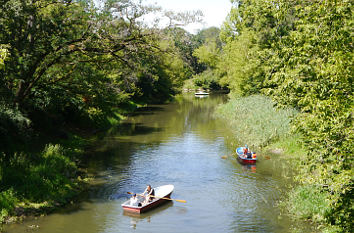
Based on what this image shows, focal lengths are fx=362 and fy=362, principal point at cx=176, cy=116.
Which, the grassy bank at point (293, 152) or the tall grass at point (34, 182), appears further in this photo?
the tall grass at point (34, 182)

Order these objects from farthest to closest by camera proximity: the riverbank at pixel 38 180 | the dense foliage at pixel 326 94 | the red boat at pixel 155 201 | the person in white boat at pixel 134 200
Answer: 1. the person in white boat at pixel 134 200
2. the red boat at pixel 155 201
3. the riverbank at pixel 38 180
4. the dense foliage at pixel 326 94

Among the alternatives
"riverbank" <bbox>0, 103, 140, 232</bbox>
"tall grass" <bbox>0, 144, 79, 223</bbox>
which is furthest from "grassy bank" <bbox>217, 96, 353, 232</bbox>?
"tall grass" <bbox>0, 144, 79, 223</bbox>

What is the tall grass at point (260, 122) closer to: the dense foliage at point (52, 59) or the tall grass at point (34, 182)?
the dense foliage at point (52, 59)

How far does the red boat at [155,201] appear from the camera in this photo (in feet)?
53.7

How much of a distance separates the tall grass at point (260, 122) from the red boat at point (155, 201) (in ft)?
34.5

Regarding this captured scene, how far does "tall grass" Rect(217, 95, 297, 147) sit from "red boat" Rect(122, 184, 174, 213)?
10524mm

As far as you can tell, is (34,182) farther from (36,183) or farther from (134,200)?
(134,200)

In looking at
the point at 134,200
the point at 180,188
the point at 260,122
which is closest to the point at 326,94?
the point at 134,200

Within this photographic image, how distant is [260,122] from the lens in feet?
102

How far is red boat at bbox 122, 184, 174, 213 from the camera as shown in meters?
16.4

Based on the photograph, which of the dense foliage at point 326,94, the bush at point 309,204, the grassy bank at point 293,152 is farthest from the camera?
the bush at point 309,204

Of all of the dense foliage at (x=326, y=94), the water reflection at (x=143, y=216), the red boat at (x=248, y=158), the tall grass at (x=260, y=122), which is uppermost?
the dense foliage at (x=326, y=94)

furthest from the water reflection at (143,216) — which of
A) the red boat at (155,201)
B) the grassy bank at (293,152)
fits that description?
the grassy bank at (293,152)

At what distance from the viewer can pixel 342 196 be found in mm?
10336
